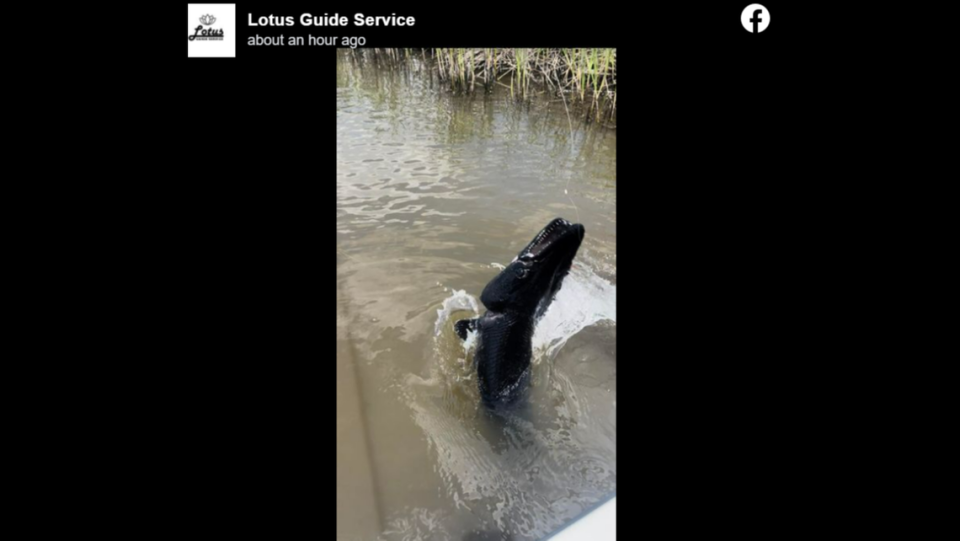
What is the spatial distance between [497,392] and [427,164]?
3.11 meters

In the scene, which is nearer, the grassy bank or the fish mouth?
the fish mouth

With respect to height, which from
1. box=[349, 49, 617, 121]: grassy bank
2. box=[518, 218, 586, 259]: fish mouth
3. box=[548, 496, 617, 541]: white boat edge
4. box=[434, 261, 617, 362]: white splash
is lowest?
box=[548, 496, 617, 541]: white boat edge

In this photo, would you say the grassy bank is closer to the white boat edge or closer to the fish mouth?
the fish mouth

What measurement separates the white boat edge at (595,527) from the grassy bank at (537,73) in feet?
17.2

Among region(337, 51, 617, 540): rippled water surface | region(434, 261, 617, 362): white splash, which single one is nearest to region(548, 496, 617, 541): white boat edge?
region(337, 51, 617, 540): rippled water surface

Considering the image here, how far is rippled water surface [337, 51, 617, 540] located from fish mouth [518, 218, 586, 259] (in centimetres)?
78

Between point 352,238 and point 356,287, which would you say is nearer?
point 356,287

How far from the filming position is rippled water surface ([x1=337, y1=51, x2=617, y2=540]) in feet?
7.69

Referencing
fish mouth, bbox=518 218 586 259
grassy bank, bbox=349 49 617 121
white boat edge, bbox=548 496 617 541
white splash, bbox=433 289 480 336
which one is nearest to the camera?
white boat edge, bbox=548 496 617 541

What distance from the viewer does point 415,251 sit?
3980mm

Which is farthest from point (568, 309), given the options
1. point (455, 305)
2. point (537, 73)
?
point (537, 73)

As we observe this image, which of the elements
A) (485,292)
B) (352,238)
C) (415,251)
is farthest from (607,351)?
(352,238)

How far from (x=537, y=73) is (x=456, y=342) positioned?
5878 mm

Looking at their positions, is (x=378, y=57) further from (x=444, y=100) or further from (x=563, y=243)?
(x=563, y=243)
